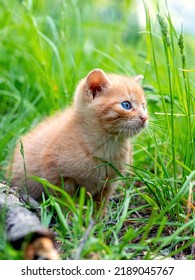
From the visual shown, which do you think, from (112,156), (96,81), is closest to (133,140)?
(112,156)

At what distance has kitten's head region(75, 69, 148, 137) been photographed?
348 centimetres

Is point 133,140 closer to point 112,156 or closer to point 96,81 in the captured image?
point 112,156

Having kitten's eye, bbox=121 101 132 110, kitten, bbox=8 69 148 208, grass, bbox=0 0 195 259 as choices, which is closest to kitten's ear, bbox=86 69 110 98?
kitten, bbox=8 69 148 208

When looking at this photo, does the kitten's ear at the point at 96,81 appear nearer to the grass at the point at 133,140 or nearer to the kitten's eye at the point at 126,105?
the kitten's eye at the point at 126,105

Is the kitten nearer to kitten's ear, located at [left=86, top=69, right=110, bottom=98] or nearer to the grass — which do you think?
kitten's ear, located at [left=86, top=69, right=110, bottom=98]

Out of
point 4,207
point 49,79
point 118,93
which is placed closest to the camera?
point 4,207

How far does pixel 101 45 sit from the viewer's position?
627 centimetres

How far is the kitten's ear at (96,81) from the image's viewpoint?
11.8 ft

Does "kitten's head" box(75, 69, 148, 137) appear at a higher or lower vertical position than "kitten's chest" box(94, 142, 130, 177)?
higher

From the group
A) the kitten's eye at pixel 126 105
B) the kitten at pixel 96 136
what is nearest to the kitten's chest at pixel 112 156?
the kitten at pixel 96 136

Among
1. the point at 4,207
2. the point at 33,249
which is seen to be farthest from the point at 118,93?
the point at 33,249

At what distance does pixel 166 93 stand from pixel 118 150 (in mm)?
584
